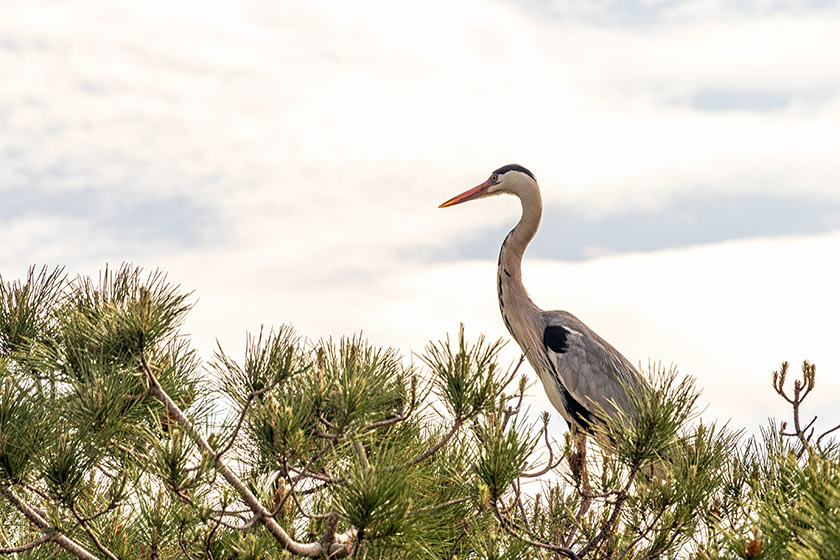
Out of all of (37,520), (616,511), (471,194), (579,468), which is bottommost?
(37,520)

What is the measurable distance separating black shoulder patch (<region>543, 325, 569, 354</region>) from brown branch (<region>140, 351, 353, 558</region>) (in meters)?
3.35

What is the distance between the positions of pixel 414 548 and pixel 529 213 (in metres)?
3.70

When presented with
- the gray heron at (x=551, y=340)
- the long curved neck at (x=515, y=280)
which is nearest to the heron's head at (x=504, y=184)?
the gray heron at (x=551, y=340)

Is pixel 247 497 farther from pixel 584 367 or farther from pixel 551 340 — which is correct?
pixel 551 340

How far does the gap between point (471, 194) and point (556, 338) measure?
139 centimetres

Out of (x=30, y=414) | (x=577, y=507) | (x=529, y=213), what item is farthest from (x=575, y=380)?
(x=30, y=414)

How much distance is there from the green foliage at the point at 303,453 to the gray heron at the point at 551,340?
2423 mm

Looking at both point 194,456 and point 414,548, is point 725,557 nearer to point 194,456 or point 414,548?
point 414,548

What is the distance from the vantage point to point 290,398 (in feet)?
8.87

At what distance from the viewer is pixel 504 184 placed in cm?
658

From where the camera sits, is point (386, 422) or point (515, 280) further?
point (515, 280)

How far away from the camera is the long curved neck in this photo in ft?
20.3

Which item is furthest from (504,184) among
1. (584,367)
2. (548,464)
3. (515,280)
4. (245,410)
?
(245,410)

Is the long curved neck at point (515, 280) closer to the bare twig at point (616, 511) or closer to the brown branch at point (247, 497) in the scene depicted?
the bare twig at point (616, 511)
